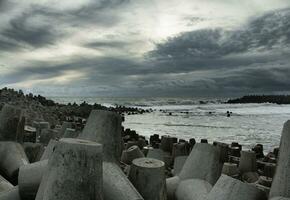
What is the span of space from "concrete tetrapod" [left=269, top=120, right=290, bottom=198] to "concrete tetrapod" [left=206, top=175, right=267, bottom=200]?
12 centimetres

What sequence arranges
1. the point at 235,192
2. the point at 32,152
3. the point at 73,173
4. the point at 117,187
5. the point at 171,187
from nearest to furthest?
the point at 73,173 < the point at 235,192 < the point at 117,187 < the point at 171,187 < the point at 32,152

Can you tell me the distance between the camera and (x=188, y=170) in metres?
4.22

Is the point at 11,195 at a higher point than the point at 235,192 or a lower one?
lower

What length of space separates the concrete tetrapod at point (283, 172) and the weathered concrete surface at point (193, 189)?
0.63 m

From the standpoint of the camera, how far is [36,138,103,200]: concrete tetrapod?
2381 millimetres

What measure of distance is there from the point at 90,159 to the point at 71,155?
0.42 ft

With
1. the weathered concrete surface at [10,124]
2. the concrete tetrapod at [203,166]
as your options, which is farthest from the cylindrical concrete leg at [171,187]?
the weathered concrete surface at [10,124]

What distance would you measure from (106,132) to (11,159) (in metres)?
1.48

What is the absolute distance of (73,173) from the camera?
240cm

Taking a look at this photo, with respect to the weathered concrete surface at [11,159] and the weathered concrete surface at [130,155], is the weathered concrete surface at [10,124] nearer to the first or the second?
the weathered concrete surface at [11,159]

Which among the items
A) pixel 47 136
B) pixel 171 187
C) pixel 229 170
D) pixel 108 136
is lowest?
pixel 171 187

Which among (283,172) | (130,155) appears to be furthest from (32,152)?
(283,172)

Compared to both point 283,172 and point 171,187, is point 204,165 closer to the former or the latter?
point 171,187

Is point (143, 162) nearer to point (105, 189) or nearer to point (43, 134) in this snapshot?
point (105, 189)
